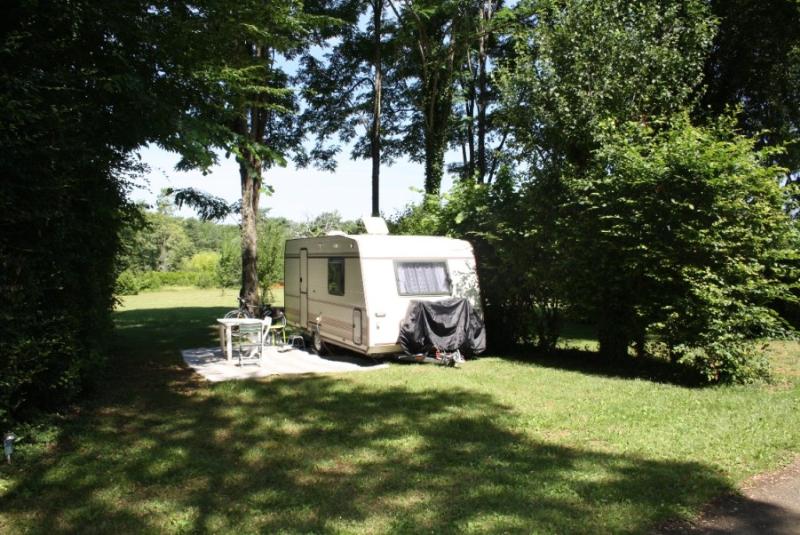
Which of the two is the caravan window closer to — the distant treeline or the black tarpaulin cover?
the black tarpaulin cover

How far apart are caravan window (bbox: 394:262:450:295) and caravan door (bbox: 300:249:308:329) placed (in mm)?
3004

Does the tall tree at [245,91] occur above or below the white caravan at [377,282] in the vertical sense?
above

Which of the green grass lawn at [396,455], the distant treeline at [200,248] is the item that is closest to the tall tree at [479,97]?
the distant treeline at [200,248]

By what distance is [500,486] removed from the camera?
4195 millimetres

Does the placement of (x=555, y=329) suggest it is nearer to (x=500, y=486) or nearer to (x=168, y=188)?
(x=500, y=486)

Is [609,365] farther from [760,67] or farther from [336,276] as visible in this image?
[760,67]

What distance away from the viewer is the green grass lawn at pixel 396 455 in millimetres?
3766

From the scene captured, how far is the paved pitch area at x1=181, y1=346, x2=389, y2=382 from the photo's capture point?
8.76 m

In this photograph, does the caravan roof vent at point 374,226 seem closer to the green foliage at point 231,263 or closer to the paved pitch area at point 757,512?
the paved pitch area at point 757,512

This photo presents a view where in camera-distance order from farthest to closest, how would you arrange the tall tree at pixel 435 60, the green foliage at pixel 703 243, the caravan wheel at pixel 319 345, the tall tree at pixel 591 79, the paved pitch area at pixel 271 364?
1. the tall tree at pixel 435 60
2. the caravan wheel at pixel 319 345
3. the tall tree at pixel 591 79
4. the paved pitch area at pixel 271 364
5. the green foliage at pixel 703 243

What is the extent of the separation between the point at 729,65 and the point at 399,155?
13166 mm

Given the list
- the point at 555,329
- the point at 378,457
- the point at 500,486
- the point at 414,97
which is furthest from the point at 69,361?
the point at 414,97

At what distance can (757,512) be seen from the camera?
3838 mm

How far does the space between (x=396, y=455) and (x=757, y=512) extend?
9.01 ft
